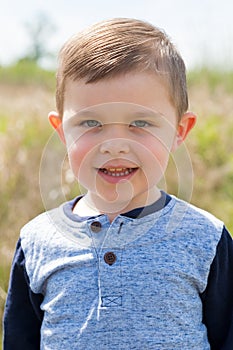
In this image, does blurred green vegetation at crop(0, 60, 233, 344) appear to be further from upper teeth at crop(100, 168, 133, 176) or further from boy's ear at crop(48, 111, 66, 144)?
upper teeth at crop(100, 168, 133, 176)

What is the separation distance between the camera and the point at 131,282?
1.65 metres

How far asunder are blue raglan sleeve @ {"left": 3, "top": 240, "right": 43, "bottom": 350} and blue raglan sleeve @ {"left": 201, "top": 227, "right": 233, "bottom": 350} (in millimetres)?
458

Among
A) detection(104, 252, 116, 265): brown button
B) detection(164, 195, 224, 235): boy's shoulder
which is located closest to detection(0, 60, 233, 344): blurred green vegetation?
detection(164, 195, 224, 235): boy's shoulder

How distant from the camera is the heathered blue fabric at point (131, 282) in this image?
1.64m

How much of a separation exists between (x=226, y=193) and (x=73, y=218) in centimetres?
259

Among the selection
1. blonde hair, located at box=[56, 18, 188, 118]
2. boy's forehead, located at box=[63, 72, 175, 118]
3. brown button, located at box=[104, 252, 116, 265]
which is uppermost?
blonde hair, located at box=[56, 18, 188, 118]

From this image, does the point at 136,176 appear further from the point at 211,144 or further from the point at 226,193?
the point at 211,144

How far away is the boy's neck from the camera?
1.74 m

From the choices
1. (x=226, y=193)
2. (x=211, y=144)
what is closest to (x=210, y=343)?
(x=226, y=193)

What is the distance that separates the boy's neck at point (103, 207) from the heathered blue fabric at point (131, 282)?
0.03m

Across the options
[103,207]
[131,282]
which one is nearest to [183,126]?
[103,207]

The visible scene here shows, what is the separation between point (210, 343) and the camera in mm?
1780

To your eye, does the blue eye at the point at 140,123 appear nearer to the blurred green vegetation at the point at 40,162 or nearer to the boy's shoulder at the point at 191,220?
the boy's shoulder at the point at 191,220

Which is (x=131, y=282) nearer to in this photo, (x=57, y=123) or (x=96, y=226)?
(x=96, y=226)
